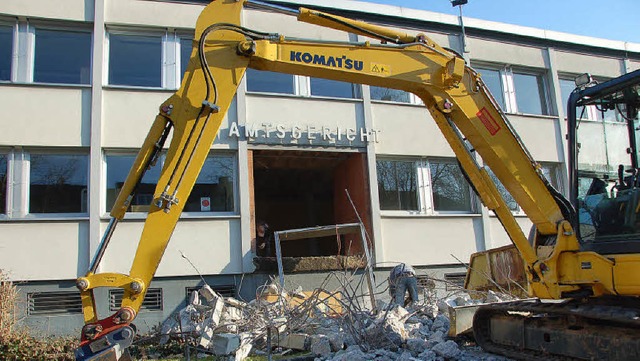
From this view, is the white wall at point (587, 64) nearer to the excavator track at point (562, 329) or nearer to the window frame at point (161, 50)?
the window frame at point (161, 50)

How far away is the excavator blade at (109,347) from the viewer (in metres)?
4.58

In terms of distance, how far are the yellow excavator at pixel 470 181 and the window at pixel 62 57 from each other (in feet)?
25.2

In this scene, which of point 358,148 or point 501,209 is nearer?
point 501,209

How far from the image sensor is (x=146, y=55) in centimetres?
1268

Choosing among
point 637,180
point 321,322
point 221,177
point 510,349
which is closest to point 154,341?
point 321,322

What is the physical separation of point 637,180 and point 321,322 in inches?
185

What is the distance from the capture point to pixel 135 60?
1260 centimetres

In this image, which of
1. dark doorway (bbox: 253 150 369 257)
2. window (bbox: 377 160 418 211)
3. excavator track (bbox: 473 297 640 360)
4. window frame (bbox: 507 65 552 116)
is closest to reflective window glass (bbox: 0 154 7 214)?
dark doorway (bbox: 253 150 369 257)

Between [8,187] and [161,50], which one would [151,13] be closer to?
[161,50]

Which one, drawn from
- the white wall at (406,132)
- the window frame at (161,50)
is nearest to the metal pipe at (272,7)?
the window frame at (161,50)

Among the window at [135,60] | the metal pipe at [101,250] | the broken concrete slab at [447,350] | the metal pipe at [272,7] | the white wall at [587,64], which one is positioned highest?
the white wall at [587,64]

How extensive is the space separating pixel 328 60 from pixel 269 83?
7.45 metres

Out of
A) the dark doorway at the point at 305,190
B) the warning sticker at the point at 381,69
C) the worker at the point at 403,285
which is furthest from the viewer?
the dark doorway at the point at 305,190

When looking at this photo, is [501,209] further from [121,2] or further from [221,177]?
[121,2]
